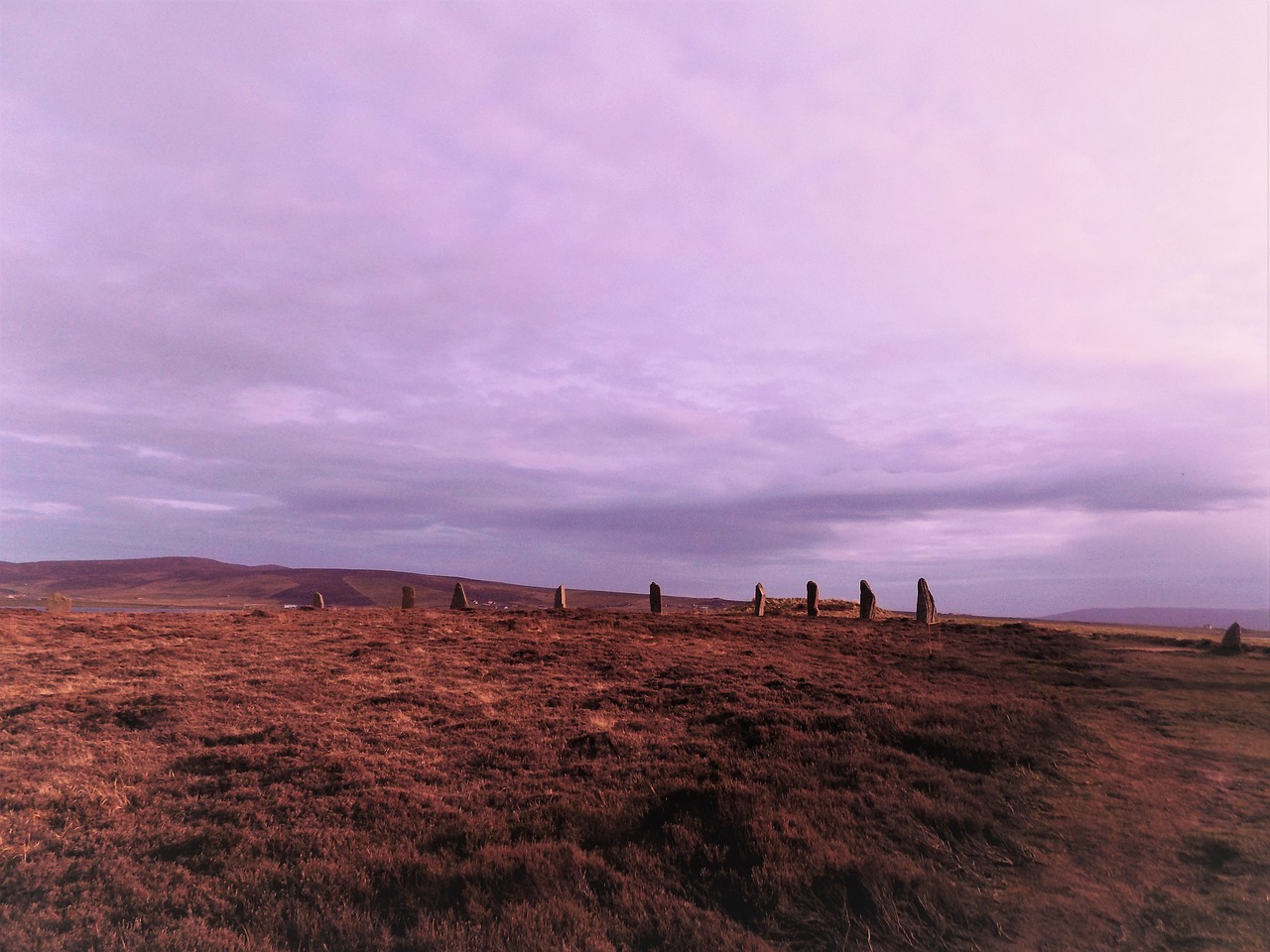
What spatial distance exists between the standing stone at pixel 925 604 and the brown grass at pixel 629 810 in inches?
543

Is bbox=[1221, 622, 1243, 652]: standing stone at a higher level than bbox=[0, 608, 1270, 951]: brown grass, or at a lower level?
higher

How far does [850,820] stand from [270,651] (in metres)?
20.1

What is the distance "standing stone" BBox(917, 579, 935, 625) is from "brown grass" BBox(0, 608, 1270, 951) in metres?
13.8

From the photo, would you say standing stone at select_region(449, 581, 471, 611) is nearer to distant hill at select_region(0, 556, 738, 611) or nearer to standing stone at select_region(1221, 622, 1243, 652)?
standing stone at select_region(1221, 622, 1243, 652)

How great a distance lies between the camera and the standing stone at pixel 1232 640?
23.5 metres

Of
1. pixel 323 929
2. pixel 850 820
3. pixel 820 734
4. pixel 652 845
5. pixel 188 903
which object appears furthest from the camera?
pixel 820 734

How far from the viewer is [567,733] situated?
41.8 feet

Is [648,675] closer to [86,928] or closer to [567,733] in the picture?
[567,733]

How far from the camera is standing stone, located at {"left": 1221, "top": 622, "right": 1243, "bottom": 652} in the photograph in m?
23.5

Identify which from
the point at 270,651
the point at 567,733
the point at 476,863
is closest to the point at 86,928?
the point at 476,863

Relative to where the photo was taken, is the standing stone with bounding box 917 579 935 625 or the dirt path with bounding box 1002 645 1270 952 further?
the standing stone with bounding box 917 579 935 625

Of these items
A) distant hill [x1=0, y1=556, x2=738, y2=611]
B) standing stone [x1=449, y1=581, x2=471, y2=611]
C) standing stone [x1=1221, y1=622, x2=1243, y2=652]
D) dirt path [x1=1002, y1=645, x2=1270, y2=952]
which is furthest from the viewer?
distant hill [x1=0, y1=556, x2=738, y2=611]

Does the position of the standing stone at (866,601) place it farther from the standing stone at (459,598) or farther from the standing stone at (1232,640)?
the standing stone at (459,598)

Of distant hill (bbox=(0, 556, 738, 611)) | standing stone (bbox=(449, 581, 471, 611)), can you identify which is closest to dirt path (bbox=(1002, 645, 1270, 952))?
standing stone (bbox=(449, 581, 471, 611))
